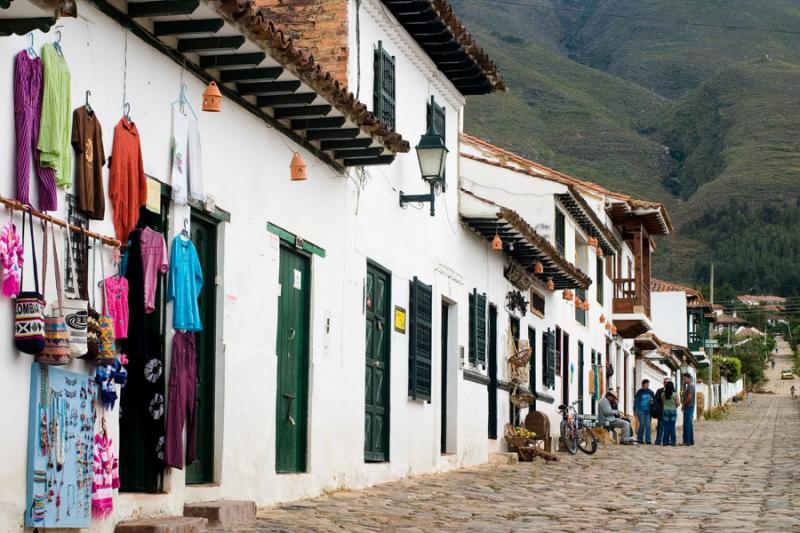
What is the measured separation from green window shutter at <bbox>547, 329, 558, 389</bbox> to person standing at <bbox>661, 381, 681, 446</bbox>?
167 inches

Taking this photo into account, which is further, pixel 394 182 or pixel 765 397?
pixel 765 397

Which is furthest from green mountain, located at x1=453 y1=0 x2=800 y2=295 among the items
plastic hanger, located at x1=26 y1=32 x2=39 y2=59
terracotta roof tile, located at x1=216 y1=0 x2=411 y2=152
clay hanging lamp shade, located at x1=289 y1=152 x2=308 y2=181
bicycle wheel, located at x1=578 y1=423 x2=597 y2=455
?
plastic hanger, located at x1=26 y1=32 x2=39 y2=59

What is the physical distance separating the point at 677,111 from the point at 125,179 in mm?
145961

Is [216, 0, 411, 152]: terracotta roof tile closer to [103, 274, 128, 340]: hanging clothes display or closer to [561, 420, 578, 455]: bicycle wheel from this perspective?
[103, 274, 128, 340]: hanging clothes display

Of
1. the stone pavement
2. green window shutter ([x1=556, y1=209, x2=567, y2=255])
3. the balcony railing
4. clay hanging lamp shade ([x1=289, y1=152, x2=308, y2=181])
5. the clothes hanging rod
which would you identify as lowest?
the stone pavement

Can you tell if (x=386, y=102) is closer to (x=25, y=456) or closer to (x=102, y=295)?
(x=102, y=295)

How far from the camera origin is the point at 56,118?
7.95m

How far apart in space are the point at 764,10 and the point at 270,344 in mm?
193341

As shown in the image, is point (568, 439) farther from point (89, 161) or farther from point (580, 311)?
point (89, 161)

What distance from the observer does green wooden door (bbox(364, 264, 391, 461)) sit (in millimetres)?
14547

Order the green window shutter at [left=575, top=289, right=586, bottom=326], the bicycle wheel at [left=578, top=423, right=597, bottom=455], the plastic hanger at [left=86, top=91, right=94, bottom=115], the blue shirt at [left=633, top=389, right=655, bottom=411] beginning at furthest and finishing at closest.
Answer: the blue shirt at [left=633, top=389, right=655, bottom=411]
the green window shutter at [left=575, top=289, right=586, bottom=326]
the bicycle wheel at [left=578, top=423, right=597, bottom=455]
the plastic hanger at [left=86, top=91, right=94, bottom=115]

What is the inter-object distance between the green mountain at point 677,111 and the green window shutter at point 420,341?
280 ft

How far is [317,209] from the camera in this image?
12.9 m

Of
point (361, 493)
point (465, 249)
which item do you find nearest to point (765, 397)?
point (465, 249)
